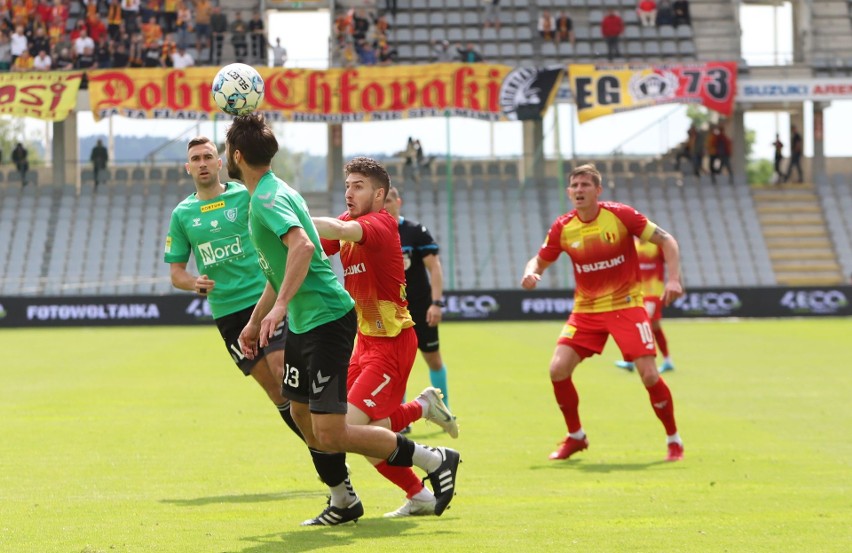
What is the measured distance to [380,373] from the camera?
781 centimetres

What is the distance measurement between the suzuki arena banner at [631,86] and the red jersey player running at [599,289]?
87.3 feet

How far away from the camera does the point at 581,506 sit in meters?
7.86

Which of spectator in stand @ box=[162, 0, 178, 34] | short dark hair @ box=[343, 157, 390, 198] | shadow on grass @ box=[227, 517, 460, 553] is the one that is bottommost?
shadow on grass @ box=[227, 517, 460, 553]

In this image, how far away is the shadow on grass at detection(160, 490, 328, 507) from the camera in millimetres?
8094

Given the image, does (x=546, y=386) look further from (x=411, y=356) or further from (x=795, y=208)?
(x=795, y=208)

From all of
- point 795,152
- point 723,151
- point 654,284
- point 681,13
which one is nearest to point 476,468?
point 654,284

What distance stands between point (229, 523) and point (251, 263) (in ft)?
7.33

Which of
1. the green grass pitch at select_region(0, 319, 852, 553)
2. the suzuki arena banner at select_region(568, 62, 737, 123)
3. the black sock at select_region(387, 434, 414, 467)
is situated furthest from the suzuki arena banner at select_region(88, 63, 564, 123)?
the black sock at select_region(387, 434, 414, 467)

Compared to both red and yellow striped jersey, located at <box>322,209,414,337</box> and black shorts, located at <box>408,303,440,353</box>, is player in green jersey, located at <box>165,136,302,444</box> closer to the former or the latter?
red and yellow striped jersey, located at <box>322,209,414,337</box>

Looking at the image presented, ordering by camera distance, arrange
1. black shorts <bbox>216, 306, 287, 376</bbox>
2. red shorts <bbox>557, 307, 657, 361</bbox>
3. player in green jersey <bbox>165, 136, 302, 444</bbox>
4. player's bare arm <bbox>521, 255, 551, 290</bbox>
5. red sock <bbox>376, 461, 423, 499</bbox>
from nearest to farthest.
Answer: red sock <bbox>376, 461, 423, 499</bbox> < black shorts <bbox>216, 306, 287, 376</bbox> < player in green jersey <bbox>165, 136, 302, 444</bbox> < player's bare arm <bbox>521, 255, 551, 290</bbox> < red shorts <bbox>557, 307, 657, 361</bbox>

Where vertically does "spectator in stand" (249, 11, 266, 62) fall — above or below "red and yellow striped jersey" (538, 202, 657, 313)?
above

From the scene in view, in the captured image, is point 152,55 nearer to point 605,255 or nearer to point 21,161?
point 21,161

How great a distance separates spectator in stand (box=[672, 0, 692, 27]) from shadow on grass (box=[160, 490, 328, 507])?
3566 centimetres

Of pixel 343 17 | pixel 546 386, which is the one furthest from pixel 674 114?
pixel 546 386
